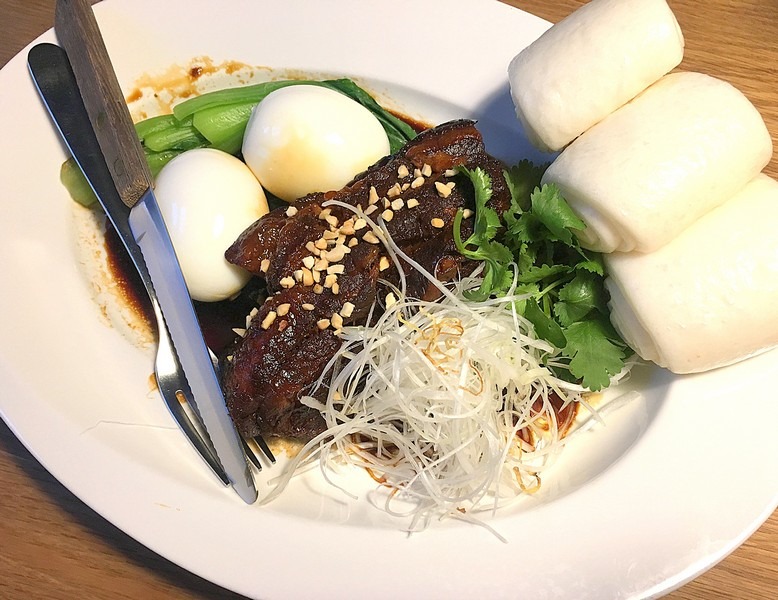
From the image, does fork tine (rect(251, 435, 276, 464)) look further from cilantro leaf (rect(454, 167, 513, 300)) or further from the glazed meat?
cilantro leaf (rect(454, 167, 513, 300))

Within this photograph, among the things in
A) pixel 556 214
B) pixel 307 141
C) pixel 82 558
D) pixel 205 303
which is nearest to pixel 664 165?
pixel 556 214

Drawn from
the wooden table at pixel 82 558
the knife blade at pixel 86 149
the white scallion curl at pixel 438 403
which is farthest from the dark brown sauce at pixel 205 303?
the wooden table at pixel 82 558

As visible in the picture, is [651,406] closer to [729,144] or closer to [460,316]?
[460,316]

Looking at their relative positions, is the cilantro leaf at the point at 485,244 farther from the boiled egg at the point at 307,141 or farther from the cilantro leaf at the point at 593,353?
the boiled egg at the point at 307,141

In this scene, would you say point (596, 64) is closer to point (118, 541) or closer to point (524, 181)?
point (524, 181)

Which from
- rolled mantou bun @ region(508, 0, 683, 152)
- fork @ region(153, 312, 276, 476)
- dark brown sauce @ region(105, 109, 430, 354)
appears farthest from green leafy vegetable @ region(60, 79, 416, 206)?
rolled mantou bun @ region(508, 0, 683, 152)
